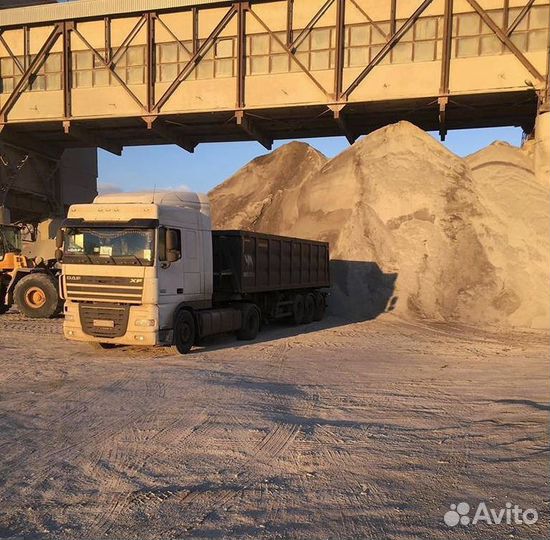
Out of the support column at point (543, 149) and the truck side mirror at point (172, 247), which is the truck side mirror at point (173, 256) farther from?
the support column at point (543, 149)

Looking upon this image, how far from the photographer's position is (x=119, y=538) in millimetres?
3281

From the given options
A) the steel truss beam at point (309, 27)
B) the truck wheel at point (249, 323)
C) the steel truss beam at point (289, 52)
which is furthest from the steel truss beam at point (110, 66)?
the truck wheel at point (249, 323)

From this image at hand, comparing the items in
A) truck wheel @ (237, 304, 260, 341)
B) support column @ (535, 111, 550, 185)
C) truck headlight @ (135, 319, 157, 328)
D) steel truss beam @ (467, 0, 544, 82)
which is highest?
steel truss beam @ (467, 0, 544, 82)

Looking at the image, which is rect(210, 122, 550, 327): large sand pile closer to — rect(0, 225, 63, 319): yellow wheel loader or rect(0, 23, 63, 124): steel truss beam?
rect(0, 225, 63, 319): yellow wheel loader

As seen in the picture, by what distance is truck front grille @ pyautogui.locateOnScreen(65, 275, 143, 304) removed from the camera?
9352mm

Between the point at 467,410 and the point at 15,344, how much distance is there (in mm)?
9906

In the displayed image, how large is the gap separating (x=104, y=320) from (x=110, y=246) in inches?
58.0

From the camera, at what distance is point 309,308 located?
55.0 feet

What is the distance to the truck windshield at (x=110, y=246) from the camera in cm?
938

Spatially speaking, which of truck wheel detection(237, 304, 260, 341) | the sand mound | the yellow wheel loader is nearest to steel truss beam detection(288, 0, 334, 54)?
the sand mound

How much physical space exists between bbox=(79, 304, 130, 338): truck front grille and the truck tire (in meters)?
5.79

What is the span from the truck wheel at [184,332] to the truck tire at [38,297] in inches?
252

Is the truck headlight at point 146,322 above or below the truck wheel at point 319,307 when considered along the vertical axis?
above

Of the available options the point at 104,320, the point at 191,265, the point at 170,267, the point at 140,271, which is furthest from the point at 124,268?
the point at 191,265
